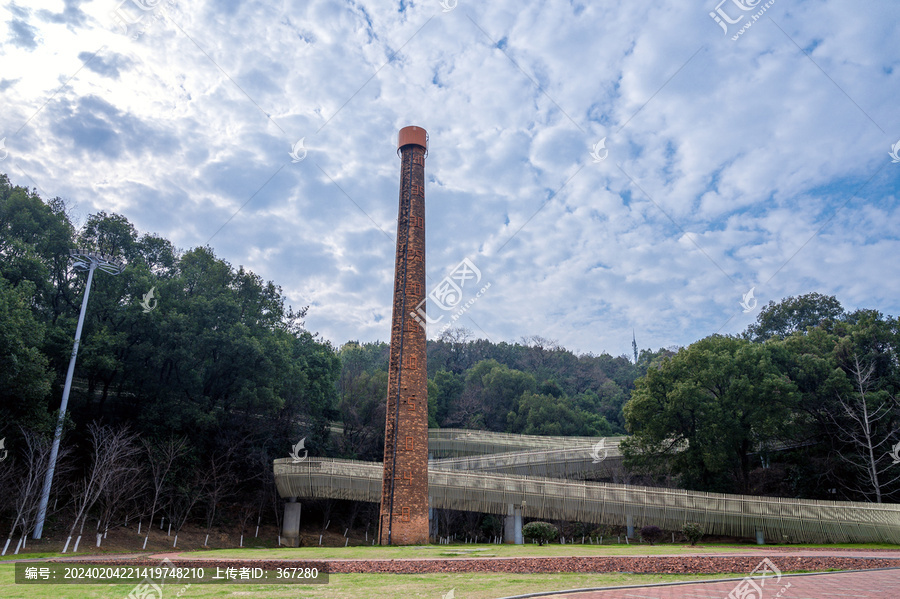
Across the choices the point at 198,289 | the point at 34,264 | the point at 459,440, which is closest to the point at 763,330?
the point at 459,440

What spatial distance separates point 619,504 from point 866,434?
13.1 meters

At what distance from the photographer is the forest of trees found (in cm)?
2695

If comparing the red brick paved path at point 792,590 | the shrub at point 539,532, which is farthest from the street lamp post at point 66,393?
the red brick paved path at point 792,590

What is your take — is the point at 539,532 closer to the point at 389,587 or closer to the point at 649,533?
the point at 649,533

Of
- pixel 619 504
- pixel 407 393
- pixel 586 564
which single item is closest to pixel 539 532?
pixel 619 504

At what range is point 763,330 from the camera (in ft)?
186

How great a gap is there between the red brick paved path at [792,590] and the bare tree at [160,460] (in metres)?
26.7

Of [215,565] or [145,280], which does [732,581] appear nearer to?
[215,565]

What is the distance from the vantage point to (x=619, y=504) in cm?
2850

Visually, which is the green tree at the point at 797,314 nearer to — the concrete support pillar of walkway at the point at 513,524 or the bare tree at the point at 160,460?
the concrete support pillar of walkway at the point at 513,524

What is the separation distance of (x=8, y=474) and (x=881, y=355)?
4523 cm

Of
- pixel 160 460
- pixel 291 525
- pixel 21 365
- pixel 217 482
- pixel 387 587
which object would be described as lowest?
pixel 291 525

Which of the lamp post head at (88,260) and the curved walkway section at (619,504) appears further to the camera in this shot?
the lamp post head at (88,260)

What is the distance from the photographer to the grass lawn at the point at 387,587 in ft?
31.8
